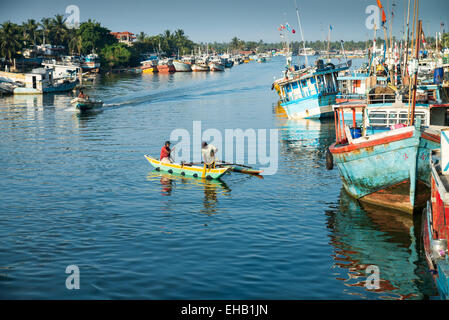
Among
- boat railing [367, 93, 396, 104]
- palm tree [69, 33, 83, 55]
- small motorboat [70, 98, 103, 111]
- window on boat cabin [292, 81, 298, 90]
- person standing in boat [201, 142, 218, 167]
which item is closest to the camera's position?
person standing in boat [201, 142, 218, 167]

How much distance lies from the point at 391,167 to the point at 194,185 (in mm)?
10109

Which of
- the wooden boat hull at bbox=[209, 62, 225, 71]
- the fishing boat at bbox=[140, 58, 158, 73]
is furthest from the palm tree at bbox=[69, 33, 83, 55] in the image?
the wooden boat hull at bbox=[209, 62, 225, 71]

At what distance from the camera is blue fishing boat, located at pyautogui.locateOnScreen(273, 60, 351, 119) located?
47625 millimetres

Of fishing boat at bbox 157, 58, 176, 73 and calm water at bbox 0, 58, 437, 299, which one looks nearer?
calm water at bbox 0, 58, 437, 299

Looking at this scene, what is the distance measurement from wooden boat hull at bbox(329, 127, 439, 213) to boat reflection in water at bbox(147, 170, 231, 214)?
19.6 ft

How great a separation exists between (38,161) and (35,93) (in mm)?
52556

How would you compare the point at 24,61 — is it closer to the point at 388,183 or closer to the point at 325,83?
the point at 325,83

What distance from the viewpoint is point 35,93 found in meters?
78.0

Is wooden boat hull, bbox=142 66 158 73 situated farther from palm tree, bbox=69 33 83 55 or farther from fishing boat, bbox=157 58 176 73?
palm tree, bbox=69 33 83 55

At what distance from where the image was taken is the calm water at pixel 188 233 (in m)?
13.1

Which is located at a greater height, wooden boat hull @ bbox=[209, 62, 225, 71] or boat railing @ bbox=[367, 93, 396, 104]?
wooden boat hull @ bbox=[209, 62, 225, 71]

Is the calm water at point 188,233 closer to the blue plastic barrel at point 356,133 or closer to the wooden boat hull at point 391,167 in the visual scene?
the wooden boat hull at point 391,167

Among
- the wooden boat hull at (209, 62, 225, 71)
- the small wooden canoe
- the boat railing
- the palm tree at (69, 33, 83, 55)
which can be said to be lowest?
the small wooden canoe

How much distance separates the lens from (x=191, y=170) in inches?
992
